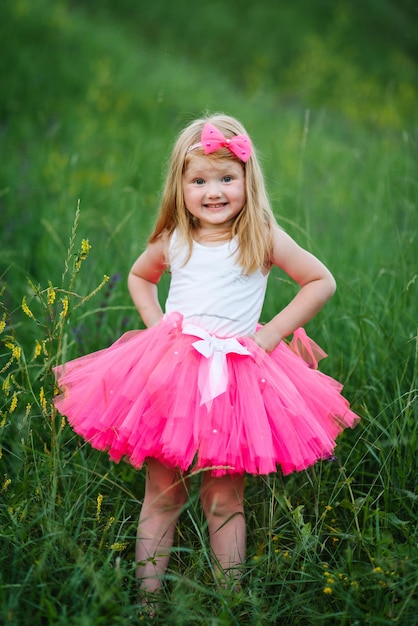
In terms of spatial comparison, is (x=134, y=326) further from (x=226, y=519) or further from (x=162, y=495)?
(x=226, y=519)

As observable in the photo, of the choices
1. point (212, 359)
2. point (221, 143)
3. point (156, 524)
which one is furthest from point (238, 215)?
point (156, 524)

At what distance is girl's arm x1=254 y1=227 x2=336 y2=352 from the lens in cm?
197

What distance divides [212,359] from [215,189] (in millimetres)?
562

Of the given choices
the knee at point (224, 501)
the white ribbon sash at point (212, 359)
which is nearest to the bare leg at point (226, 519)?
the knee at point (224, 501)

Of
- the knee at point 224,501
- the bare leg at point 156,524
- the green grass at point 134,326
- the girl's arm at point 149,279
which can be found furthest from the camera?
the girl's arm at point 149,279

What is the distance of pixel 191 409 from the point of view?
5.80 ft

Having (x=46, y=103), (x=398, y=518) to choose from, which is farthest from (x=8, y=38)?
(x=398, y=518)

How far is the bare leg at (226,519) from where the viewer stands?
1902 mm

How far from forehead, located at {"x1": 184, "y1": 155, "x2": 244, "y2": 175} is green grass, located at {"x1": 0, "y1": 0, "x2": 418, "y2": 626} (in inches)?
19.5

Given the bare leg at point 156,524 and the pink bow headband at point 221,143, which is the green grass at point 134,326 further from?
the pink bow headband at point 221,143

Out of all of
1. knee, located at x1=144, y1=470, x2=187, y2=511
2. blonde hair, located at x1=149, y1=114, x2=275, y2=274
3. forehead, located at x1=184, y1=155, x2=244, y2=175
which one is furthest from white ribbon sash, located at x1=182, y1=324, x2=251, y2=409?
forehead, located at x1=184, y1=155, x2=244, y2=175

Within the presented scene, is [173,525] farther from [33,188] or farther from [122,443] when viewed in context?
[33,188]

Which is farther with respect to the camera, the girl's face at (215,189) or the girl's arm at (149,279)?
the girl's arm at (149,279)

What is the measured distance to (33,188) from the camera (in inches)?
165
